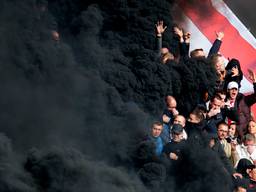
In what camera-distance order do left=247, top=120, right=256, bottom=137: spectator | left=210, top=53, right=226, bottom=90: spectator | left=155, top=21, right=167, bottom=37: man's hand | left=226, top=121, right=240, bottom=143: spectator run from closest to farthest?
left=155, top=21, right=167, bottom=37: man's hand
left=226, top=121, right=240, bottom=143: spectator
left=210, top=53, right=226, bottom=90: spectator
left=247, top=120, right=256, bottom=137: spectator

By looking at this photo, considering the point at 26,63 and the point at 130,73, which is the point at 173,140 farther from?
the point at 26,63

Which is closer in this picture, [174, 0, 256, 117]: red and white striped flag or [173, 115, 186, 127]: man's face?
[173, 115, 186, 127]: man's face

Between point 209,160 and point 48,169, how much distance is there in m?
1.72

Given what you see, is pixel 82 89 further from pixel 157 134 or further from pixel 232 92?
pixel 232 92

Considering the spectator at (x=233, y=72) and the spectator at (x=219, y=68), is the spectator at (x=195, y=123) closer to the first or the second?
the spectator at (x=219, y=68)

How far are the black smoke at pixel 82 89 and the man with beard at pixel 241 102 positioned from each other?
39cm

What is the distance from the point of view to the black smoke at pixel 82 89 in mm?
6316

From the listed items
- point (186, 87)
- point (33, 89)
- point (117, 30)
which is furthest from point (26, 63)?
point (186, 87)

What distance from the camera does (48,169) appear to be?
6.20 metres

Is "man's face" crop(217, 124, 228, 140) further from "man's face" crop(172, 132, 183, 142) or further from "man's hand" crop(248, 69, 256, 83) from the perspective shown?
"man's hand" crop(248, 69, 256, 83)

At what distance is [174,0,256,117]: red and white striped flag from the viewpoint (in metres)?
9.31

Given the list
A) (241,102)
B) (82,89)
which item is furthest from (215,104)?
(82,89)

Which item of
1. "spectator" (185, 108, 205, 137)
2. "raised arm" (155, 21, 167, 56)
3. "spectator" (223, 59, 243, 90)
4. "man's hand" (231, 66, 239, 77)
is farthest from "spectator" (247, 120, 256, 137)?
"raised arm" (155, 21, 167, 56)

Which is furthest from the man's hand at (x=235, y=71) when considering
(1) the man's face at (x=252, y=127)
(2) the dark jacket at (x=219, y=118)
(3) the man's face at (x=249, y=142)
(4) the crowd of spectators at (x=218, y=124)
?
(3) the man's face at (x=249, y=142)
